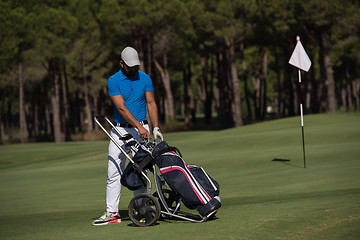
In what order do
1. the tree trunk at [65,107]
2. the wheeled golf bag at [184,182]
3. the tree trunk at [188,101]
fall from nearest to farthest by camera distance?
the wheeled golf bag at [184,182] → the tree trunk at [65,107] → the tree trunk at [188,101]

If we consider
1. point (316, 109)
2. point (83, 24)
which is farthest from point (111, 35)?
point (316, 109)

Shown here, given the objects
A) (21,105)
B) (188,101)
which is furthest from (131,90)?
(188,101)

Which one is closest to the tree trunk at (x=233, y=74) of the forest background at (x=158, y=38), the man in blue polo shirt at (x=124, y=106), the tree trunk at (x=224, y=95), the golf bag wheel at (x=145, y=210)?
the forest background at (x=158, y=38)

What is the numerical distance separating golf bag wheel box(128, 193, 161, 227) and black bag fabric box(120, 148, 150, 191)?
7.1 inches

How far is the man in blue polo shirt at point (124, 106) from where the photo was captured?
7359mm

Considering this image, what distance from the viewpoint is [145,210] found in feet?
23.1

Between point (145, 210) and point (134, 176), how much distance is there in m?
0.46

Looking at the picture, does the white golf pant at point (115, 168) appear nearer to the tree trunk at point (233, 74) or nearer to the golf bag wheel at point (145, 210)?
the golf bag wheel at point (145, 210)

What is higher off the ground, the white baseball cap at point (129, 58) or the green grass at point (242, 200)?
the white baseball cap at point (129, 58)

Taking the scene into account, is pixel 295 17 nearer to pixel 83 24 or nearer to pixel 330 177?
pixel 83 24

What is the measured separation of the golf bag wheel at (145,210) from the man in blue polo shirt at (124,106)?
0.54 m

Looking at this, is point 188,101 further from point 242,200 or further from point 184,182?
point 184,182

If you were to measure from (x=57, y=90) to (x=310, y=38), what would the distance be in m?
21.2

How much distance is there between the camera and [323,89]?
1756 inches
